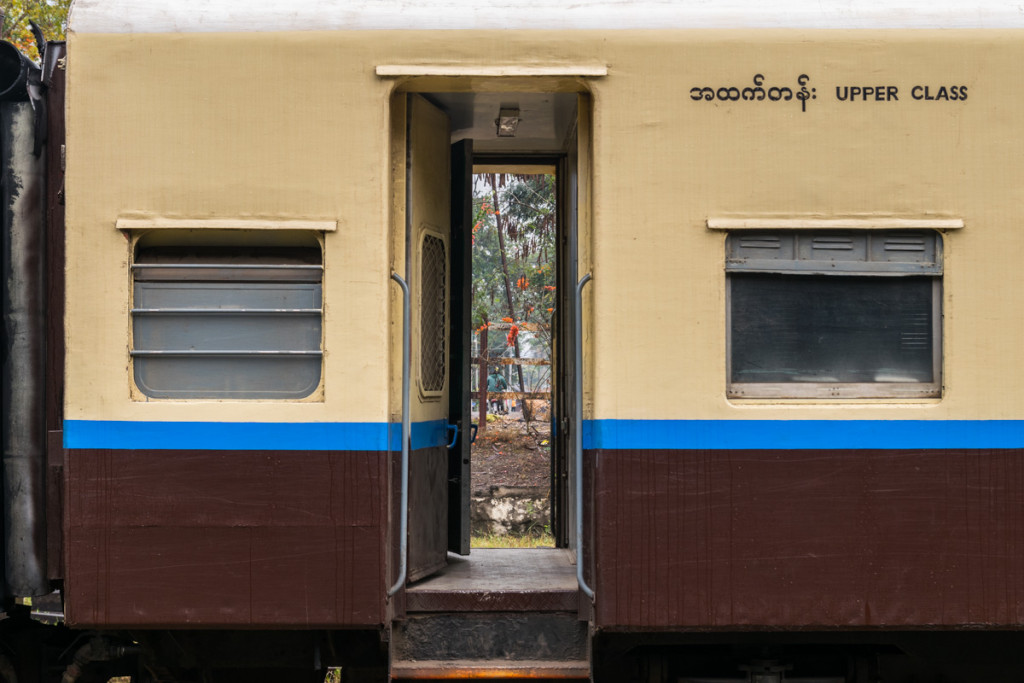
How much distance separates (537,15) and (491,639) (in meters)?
2.37

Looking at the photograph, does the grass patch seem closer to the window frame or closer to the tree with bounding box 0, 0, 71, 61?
the window frame

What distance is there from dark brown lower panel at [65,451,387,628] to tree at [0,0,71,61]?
790cm

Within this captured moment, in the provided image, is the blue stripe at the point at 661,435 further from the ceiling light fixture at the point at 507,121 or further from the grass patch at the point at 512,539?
the grass patch at the point at 512,539

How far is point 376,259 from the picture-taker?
3.57 meters

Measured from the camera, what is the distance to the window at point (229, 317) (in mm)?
3619

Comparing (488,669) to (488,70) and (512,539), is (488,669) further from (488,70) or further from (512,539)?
(512,539)

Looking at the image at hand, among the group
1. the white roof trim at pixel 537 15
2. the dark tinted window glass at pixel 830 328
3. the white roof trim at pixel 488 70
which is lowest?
the dark tinted window glass at pixel 830 328

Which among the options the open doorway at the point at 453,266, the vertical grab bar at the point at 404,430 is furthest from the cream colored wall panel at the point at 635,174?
the open doorway at the point at 453,266

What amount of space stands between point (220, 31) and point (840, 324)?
2542 mm

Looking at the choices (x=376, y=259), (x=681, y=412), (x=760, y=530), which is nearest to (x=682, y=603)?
(x=760, y=530)

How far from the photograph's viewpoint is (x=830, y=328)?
12.0ft

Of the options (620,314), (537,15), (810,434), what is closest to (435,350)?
(620,314)

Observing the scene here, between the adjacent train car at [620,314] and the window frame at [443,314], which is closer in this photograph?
the adjacent train car at [620,314]

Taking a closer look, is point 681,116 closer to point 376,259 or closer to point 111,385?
point 376,259
